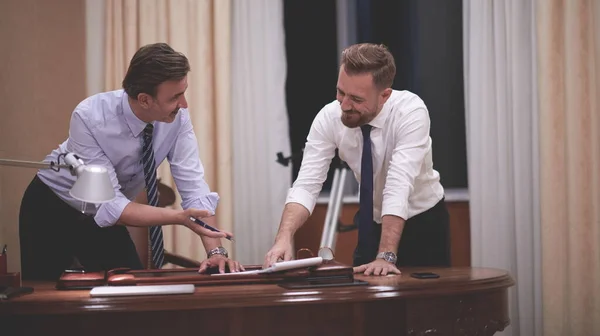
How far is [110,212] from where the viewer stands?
86.1 inches

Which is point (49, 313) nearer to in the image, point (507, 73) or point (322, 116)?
point (322, 116)

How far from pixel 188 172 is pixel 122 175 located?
224 millimetres

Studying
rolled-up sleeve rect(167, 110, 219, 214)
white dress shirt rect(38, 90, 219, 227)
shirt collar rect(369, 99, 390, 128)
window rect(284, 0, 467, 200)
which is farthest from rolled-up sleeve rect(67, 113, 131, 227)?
window rect(284, 0, 467, 200)

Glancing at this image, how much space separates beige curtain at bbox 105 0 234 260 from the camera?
4199 mm

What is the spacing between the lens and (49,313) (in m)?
1.62

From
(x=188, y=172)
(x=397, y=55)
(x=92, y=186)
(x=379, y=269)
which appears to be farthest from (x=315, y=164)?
(x=397, y=55)

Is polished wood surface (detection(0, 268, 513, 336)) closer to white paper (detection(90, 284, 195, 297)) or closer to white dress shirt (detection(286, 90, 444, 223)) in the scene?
white paper (detection(90, 284, 195, 297))

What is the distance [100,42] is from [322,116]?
7.30 ft

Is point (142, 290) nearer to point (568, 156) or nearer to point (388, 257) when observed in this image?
point (388, 257)

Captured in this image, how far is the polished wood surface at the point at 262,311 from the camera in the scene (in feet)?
5.34

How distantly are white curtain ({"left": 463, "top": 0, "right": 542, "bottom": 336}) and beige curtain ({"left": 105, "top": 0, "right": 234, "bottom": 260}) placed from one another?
4.63 feet

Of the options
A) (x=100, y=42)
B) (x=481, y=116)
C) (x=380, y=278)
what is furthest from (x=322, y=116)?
(x=100, y=42)

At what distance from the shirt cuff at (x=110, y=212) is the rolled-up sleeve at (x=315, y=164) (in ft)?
2.16

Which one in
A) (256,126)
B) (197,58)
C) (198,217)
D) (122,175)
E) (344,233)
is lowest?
(344,233)
